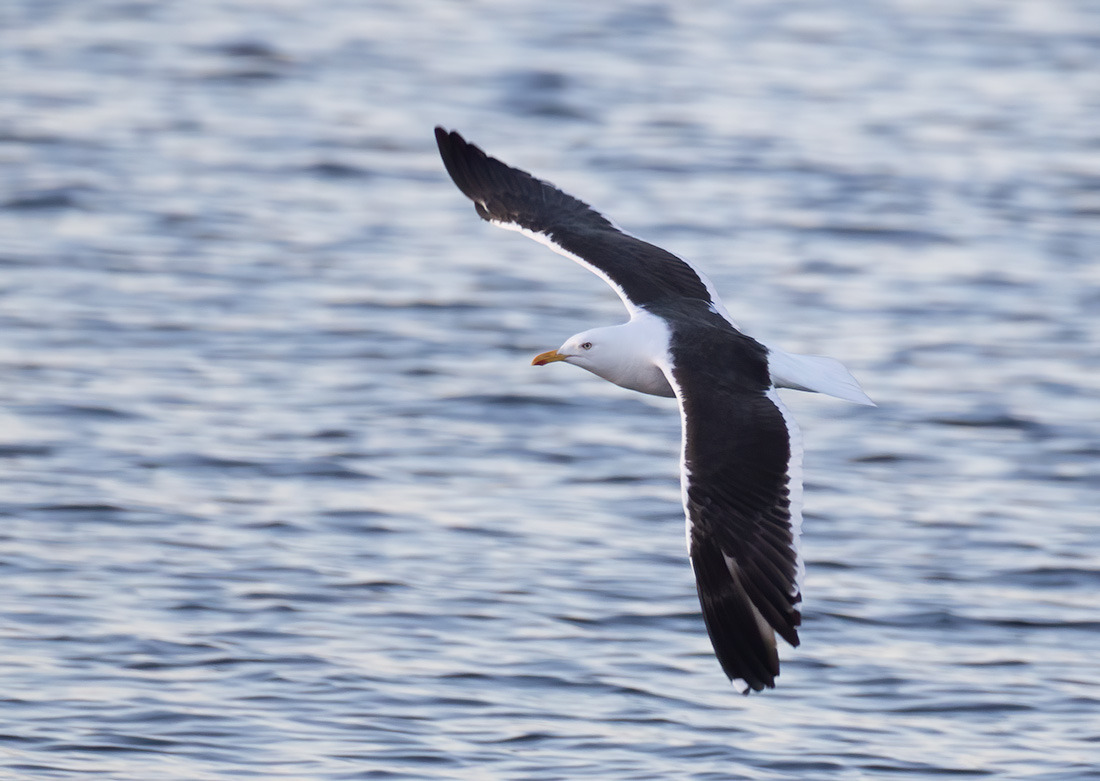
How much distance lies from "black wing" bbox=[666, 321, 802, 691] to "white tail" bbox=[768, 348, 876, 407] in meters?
0.42

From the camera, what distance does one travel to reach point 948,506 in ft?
34.2

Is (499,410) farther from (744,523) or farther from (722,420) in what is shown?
(744,523)

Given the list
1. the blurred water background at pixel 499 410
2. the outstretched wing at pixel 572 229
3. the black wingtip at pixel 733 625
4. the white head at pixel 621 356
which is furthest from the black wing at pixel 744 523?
the outstretched wing at pixel 572 229

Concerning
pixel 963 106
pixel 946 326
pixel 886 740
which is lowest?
pixel 886 740

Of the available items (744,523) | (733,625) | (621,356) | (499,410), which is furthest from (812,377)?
(499,410)

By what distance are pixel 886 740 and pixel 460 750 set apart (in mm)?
1653

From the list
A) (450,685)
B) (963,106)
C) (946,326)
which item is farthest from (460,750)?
(963,106)

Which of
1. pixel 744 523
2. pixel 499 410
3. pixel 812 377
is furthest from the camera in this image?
pixel 499 410

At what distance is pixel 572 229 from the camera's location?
9.30 meters

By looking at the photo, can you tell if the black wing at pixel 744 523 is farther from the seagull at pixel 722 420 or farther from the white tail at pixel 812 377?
the white tail at pixel 812 377

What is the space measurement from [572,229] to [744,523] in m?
2.67

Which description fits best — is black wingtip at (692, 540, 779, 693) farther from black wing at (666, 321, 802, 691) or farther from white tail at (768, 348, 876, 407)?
white tail at (768, 348, 876, 407)

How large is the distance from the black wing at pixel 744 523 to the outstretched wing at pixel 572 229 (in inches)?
51.1

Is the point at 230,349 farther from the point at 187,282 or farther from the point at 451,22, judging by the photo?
the point at 451,22
